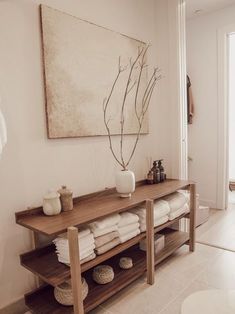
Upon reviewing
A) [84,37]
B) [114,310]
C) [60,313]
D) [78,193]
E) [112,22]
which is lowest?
[114,310]

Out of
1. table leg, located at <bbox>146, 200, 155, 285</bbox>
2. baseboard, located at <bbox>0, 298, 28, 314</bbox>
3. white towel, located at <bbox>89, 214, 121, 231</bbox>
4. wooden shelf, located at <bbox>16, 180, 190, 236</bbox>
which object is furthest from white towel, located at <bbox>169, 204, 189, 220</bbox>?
baseboard, located at <bbox>0, 298, 28, 314</bbox>

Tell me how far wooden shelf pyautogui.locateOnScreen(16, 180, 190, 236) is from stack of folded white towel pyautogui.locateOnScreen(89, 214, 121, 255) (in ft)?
0.23

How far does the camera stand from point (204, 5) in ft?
9.80

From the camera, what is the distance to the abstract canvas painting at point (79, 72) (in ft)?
5.36

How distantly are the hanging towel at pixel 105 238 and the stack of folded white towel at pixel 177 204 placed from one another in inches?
27.0

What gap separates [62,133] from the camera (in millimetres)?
1713

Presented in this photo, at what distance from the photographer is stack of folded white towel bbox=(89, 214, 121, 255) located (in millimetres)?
1495

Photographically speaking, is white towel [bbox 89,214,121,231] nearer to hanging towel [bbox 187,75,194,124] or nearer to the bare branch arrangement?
the bare branch arrangement

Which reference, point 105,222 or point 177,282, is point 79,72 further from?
point 177,282

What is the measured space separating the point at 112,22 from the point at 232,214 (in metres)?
2.69

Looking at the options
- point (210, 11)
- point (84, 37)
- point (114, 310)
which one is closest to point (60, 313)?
point (114, 310)

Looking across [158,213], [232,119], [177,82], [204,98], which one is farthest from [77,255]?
[232,119]

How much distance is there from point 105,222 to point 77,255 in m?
0.32

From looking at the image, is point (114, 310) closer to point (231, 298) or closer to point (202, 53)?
point (231, 298)
